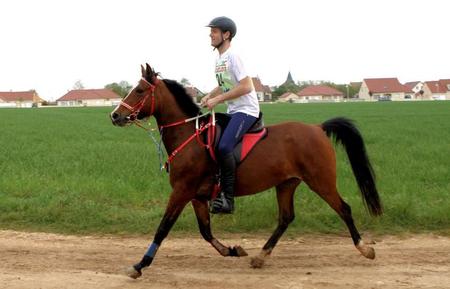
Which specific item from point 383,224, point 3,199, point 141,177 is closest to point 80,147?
point 141,177

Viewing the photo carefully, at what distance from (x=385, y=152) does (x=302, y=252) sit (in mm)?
11732

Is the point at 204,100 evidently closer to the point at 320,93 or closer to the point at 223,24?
the point at 223,24

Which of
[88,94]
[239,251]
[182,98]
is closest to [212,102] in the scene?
[182,98]

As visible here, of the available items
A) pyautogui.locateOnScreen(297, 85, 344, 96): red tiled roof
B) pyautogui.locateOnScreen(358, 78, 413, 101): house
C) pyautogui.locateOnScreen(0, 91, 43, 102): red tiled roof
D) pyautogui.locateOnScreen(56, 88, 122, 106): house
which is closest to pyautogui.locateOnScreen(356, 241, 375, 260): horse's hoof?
pyautogui.locateOnScreen(56, 88, 122, 106): house

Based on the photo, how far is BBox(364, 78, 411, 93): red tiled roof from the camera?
15288 cm

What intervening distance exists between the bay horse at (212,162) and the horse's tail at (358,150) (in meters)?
0.38

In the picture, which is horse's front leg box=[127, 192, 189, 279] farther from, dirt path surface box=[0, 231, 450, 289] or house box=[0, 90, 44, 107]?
house box=[0, 90, 44, 107]

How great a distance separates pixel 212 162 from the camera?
681 centimetres

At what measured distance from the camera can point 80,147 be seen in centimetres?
2108

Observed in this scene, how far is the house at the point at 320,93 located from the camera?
161m

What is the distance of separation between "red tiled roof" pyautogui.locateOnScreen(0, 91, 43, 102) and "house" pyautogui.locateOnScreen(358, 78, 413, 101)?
107307mm

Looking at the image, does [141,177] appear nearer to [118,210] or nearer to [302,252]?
[118,210]

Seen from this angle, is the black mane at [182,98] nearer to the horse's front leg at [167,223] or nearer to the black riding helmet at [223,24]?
the black riding helmet at [223,24]

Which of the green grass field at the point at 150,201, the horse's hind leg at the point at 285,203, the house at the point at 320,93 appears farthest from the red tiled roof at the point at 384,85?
the horse's hind leg at the point at 285,203
